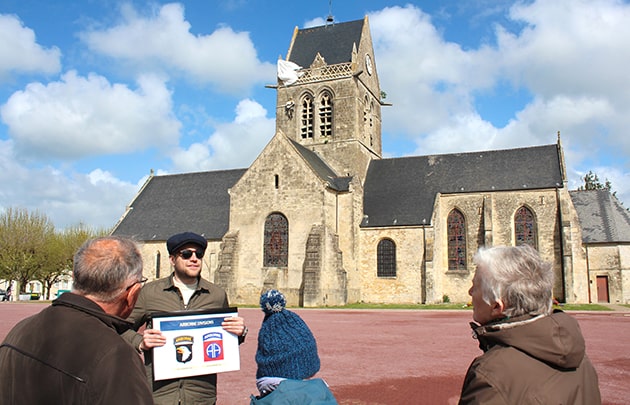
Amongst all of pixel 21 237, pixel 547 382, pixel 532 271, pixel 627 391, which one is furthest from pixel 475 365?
pixel 21 237

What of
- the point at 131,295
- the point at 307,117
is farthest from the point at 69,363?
the point at 307,117

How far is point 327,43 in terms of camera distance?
3991 cm

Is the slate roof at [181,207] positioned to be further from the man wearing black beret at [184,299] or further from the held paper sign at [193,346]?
the held paper sign at [193,346]

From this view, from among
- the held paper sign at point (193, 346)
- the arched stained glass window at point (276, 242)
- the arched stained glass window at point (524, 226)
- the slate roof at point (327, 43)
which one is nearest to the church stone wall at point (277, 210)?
the arched stained glass window at point (276, 242)

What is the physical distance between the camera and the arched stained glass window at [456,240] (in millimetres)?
33188

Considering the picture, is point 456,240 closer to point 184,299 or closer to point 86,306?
point 184,299

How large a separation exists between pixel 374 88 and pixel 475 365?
40.2 m

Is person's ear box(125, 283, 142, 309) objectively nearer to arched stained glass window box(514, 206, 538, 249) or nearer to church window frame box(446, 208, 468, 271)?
church window frame box(446, 208, 468, 271)

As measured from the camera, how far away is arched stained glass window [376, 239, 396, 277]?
108 ft

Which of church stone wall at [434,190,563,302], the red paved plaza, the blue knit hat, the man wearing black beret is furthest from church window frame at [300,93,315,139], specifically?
the blue knit hat

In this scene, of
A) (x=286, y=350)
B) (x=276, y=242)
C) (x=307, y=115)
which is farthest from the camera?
(x=307, y=115)

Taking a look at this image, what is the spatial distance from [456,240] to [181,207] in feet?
67.1

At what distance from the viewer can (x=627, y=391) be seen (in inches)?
323

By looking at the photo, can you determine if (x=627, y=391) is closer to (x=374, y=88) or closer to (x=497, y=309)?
(x=497, y=309)
